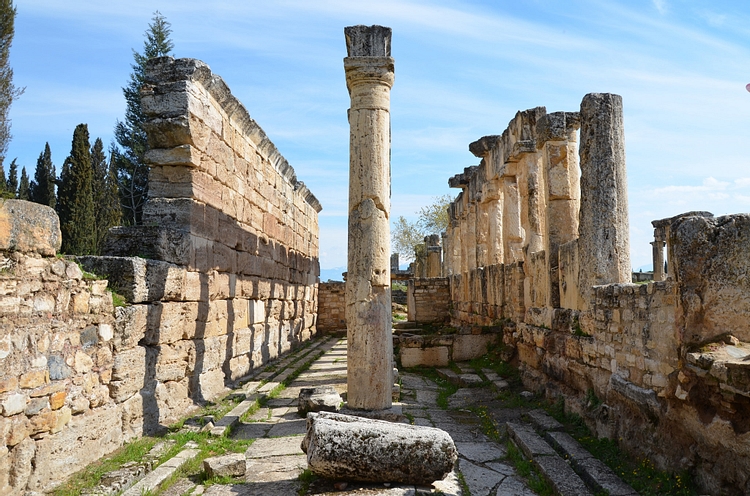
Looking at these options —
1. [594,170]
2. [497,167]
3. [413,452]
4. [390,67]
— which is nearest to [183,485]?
[413,452]

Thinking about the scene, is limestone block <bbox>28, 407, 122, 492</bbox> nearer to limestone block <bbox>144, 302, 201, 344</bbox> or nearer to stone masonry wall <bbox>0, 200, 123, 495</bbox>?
stone masonry wall <bbox>0, 200, 123, 495</bbox>

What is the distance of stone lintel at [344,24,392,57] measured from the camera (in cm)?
762

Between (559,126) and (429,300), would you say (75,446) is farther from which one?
(429,300)

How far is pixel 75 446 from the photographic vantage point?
5547mm

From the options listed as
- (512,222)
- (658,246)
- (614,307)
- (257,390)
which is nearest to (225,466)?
(257,390)

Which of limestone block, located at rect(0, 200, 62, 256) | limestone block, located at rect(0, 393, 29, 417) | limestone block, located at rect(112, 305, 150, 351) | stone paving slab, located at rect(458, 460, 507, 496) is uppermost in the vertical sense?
limestone block, located at rect(0, 200, 62, 256)

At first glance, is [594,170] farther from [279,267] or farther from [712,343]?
[279,267]

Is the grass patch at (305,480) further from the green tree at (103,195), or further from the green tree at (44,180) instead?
the green tree at (44,180)

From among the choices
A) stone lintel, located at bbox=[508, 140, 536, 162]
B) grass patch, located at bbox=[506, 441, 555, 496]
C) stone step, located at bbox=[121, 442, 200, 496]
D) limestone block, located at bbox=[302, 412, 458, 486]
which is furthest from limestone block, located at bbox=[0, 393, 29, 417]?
stone lintel, located at bbox=[508, 140, 536, 162]

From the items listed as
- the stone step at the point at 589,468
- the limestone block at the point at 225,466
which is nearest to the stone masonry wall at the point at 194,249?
the limestone block at the point at 225,466

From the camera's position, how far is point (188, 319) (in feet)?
27.3

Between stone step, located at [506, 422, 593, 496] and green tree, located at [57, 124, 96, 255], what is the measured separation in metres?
19.0

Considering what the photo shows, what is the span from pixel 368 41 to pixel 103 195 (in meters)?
21.8

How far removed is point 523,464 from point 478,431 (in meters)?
1.81
